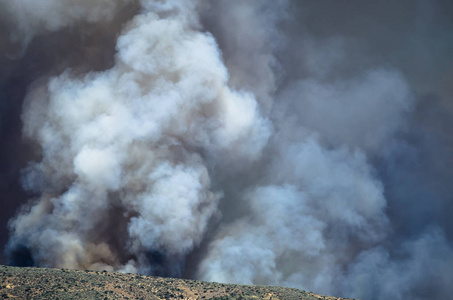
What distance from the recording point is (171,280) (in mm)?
106062

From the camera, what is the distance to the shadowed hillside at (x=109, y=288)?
94062 mm

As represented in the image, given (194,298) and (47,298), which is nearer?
(47,298)

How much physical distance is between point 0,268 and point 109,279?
45.2 feet

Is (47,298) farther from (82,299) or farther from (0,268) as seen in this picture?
(0,268)

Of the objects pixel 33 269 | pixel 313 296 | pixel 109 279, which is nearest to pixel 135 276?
pixel 109 279

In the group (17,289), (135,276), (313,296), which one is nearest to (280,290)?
(313,296)

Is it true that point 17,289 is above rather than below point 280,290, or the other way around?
below

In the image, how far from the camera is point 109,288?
326ft

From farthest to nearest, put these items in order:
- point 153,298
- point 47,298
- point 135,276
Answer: point 135,276, point 153,298, point 47,298

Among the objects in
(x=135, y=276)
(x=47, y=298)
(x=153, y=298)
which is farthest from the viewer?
(x=135, y=276)

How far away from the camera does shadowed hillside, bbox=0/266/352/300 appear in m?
94.1

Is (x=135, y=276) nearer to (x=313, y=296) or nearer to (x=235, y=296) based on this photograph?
(x=235, y=296)

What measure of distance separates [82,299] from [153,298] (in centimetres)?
994

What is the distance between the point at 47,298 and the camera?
91.6m
